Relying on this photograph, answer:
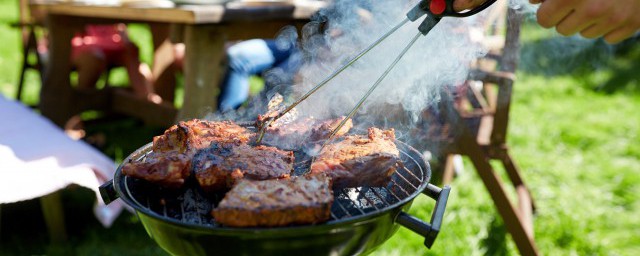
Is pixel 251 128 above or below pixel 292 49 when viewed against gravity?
above

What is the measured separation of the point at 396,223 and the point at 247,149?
23.6 inches

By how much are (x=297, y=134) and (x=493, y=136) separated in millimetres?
1718

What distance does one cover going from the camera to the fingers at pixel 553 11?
2.26 meters

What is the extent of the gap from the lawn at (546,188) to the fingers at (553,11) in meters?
1.70

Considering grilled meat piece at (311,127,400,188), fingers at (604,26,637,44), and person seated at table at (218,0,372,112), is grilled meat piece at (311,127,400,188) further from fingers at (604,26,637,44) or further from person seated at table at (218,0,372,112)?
person seated at table at (218,0,372,112)

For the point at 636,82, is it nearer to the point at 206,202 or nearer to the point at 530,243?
the point at 530,243

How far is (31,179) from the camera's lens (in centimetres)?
290

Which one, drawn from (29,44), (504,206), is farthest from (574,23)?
(29,44)

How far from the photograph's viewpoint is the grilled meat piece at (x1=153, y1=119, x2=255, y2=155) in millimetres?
2104

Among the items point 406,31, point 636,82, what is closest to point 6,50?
point 406,31

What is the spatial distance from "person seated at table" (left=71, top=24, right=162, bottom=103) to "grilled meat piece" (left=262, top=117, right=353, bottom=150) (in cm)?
299

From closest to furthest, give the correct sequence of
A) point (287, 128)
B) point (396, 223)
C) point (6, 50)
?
point (396, 223) < point (287, 128) < point (6, 50)

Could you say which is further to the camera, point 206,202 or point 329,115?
point 329,115

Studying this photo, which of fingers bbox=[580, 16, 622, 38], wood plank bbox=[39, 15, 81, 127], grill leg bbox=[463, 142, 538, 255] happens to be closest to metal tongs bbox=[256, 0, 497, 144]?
fingers bbox=[580, 16, 622, 38]
